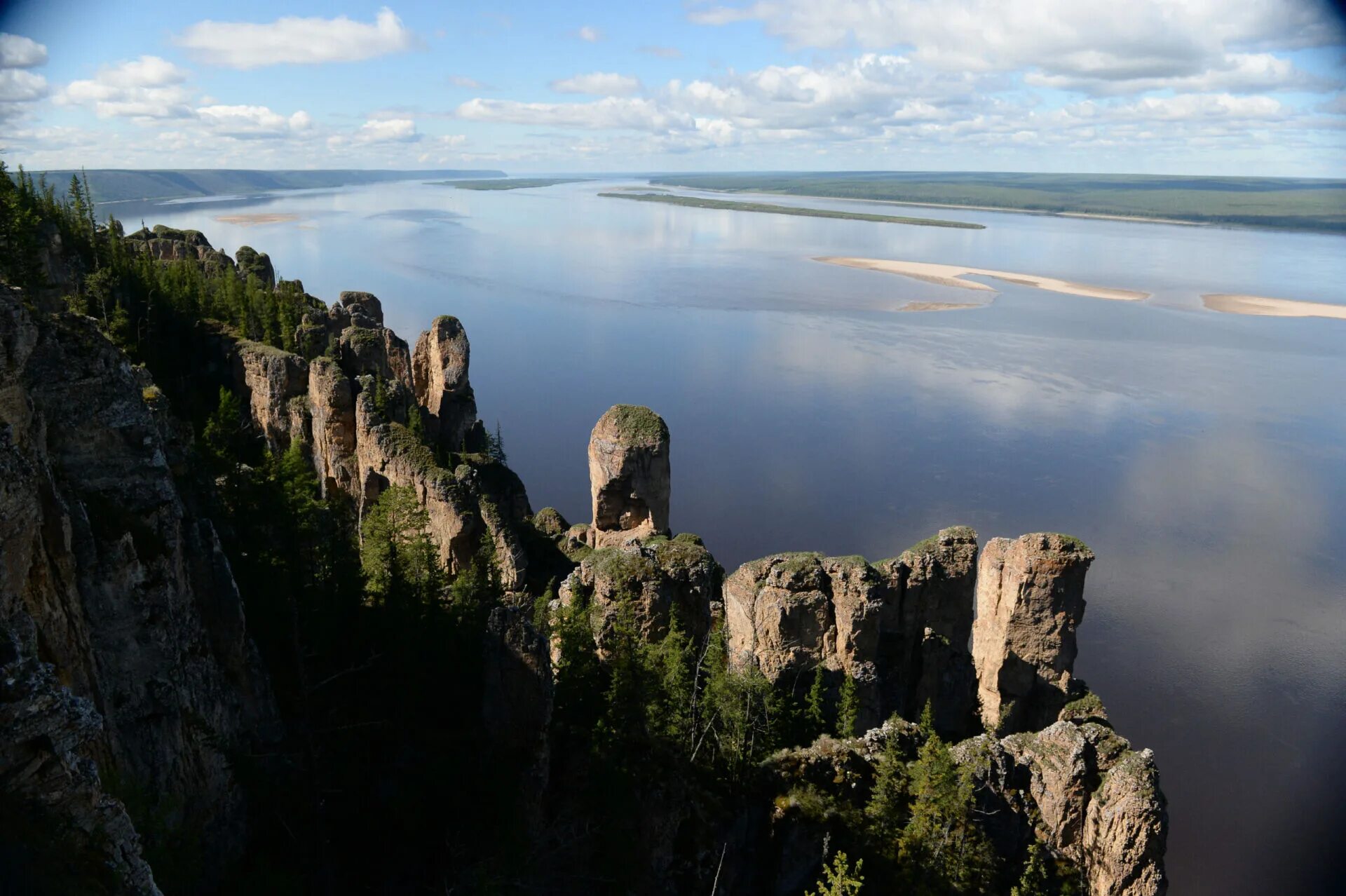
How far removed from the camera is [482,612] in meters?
19.8

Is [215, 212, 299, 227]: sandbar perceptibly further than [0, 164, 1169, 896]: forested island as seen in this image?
Yes

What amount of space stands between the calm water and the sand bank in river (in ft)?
21.3

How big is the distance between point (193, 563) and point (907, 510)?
45.1 metres

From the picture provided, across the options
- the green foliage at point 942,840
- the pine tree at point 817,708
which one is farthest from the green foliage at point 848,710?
the green foliage at point 942,840

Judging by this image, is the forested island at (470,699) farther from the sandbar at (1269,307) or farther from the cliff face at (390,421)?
the sandbar at (1269,307)

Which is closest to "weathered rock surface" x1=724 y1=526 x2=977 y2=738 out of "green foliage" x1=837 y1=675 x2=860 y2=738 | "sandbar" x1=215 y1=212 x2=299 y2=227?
"green foliage" x1=837 y1=675 x2=860 y2=738

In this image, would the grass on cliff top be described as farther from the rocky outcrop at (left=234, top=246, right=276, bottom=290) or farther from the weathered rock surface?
the rocky outcrop at (left=234, top=246, right=276, bottom=290)

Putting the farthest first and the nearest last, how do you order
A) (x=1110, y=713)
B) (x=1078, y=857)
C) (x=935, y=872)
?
1. (x=1110, y=713)
2. (x=1078, y=857)
3. (x=935, y=872)

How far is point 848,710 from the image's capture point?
730 inches

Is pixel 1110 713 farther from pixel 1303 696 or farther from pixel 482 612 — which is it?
pixel 482 612

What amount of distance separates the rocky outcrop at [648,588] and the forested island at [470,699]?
9 centimetres

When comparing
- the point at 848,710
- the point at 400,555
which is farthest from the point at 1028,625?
the point at 400,555

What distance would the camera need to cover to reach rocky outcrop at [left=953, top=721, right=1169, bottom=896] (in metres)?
15.1

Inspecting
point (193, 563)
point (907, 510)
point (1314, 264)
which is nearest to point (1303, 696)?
point (907, 510)
